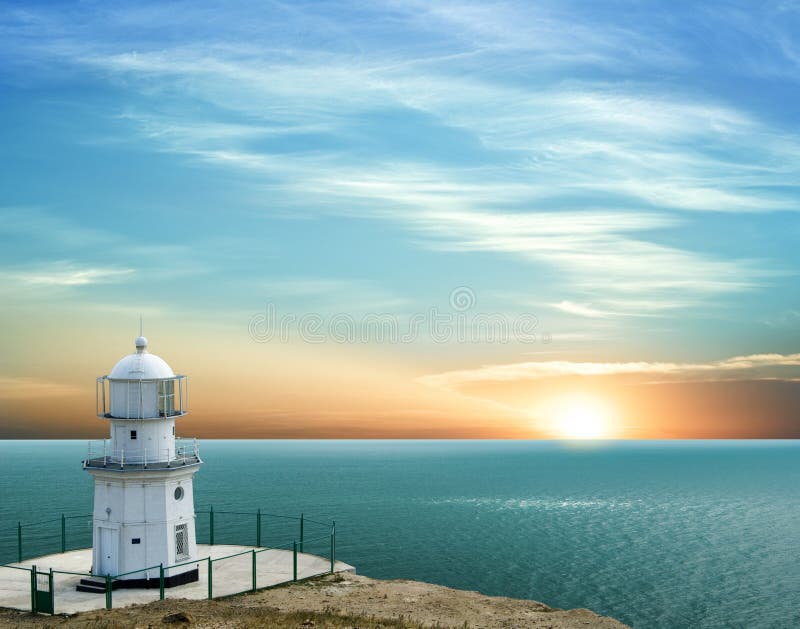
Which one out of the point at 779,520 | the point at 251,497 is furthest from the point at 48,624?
the point at 779,520

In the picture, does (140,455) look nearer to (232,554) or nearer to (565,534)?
(232,554)

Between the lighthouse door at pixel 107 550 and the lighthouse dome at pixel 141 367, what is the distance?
7.57 metres

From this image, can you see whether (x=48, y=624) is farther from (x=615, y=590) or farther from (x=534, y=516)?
(x=534, y=516)

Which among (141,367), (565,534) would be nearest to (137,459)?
(141,367)

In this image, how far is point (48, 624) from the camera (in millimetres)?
29938

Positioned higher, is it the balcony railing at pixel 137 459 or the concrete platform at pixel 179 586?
the balcony railing at pixel 137 459

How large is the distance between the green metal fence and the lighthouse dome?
934 cm

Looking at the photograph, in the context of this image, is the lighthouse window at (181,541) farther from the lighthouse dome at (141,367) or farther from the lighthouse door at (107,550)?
the lighthouse dome at (141,367)

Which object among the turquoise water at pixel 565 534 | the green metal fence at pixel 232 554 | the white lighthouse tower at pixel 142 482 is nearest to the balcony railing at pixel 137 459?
the white lighthouse tower at pixel 142 482

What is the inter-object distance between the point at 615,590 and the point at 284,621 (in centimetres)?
2689

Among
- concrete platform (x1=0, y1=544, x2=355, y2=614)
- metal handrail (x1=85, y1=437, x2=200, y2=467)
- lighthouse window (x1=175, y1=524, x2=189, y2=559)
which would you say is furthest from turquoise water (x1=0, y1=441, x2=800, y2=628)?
metal handrail (x1=85, y1=437, x2=200, y2=467)

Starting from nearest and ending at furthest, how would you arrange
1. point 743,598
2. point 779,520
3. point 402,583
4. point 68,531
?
point 402,583, point 743,598, point 68,531, point 779,520

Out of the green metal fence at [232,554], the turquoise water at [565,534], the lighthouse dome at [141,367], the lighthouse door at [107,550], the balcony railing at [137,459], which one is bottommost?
the turquoise water at [565,534]

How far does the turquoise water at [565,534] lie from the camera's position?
152 feet
